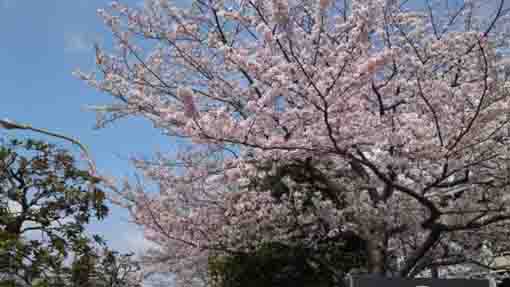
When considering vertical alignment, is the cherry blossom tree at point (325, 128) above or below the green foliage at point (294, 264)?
above

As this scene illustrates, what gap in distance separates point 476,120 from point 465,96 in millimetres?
375

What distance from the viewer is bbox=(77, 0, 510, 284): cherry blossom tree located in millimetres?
4309

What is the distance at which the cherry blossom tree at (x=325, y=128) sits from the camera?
4309 millimetres

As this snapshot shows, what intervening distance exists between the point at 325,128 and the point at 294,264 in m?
3.24

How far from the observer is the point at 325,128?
437cm

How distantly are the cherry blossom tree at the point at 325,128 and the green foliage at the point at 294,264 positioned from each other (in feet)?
0.98

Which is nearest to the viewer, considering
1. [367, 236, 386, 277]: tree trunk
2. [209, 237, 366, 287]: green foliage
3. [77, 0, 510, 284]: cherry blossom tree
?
[77, 0, 510, 284]: cherry blossom tree

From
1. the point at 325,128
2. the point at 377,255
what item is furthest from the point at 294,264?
the point at 325,128

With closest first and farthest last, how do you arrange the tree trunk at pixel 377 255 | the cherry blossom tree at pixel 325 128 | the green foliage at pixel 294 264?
the cherry blossom tree at pixel 325 128 < the tree trunk at pixel 377 255 < the green foliage at pixel 294 264

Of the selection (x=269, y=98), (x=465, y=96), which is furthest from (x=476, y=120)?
(x=269, y=98)

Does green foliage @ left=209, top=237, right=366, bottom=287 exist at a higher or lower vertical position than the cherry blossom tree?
lower

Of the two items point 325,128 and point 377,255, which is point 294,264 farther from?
point 325,128

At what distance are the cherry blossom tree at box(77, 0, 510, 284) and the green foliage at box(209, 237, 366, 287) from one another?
0.30 m

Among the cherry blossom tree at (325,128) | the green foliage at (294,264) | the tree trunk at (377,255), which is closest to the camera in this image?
the cherry blossom tree at (325,128)
